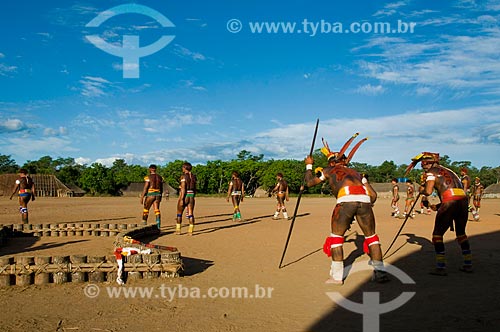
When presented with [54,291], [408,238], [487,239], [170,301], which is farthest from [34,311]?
[487,239]

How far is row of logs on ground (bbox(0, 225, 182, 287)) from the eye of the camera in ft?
22.3

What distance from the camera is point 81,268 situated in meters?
6.98

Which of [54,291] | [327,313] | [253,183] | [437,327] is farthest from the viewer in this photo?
[253,183]

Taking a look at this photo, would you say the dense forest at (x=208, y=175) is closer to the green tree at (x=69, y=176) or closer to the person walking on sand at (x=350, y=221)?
the green tree at (x=69, y=176)

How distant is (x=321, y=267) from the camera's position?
334 inches

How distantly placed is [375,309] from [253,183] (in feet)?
281

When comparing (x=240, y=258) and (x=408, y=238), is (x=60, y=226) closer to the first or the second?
(x=240, y=258)

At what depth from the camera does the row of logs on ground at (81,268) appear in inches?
268

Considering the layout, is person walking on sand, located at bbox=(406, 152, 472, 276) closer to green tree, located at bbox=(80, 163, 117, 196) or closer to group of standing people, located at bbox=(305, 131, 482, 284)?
group of standing people, located at bbox=(305, 131, 482, 284)

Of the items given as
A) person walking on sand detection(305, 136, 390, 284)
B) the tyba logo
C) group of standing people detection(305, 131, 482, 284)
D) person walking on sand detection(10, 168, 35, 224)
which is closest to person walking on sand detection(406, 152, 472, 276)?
group of standing people detection(305, 131, 482, 284)

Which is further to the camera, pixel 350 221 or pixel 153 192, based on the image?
pixel 153 192

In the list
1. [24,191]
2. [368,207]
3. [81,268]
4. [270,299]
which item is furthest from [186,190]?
[270,299]

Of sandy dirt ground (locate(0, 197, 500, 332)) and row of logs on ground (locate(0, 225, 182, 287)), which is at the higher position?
row of logs on ground (locate(0, 225, 182, 287))

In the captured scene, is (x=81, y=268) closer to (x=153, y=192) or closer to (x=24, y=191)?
(x=153, y=192)
